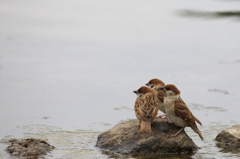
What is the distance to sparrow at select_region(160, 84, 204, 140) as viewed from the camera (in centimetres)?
864

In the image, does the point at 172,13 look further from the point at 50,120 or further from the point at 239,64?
the point at 50,120

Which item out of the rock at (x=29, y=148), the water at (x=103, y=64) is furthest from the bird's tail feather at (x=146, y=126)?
the rock at (x=29, y=148)

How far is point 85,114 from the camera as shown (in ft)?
33.8

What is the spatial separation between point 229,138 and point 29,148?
11.4 ft

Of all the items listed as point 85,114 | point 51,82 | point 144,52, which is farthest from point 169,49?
point 85,114

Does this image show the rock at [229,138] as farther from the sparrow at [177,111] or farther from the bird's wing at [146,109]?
the bird's wing at [146,109]

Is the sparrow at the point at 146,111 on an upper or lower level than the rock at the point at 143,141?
upper

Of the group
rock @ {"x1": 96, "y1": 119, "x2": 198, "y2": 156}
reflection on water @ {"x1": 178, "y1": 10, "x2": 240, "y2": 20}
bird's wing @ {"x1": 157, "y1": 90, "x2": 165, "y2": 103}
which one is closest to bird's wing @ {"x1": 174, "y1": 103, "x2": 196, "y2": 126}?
rock @ {"x1": 96, "y1": 119, "x2": 198, "y2": 156}

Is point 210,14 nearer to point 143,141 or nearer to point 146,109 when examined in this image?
point 146,109

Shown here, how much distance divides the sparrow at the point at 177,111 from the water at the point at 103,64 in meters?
0.55

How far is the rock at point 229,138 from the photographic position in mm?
9062

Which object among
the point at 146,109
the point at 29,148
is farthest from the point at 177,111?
the point at 29,148

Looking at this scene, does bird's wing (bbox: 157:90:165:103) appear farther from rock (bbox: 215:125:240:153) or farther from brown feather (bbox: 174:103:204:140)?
rock (bbox: 215:125:240:153)

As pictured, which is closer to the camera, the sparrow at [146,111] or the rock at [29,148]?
the rock at [29,148]
